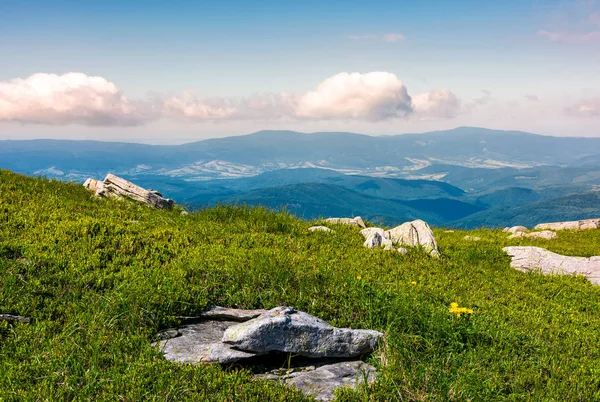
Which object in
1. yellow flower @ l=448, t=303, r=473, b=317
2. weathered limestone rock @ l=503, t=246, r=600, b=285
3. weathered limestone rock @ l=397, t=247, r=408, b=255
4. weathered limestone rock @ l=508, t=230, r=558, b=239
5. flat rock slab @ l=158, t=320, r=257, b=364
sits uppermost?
yellow flower @ l=448, t=303, r=473, b=317

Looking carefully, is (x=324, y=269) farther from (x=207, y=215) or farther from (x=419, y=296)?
(x=207, y=215)

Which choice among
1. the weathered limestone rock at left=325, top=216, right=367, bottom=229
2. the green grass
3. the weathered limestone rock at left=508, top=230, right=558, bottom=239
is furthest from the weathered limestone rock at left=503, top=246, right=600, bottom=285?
the weathered limestone rock at left=508, top=230, right=558, bottom=239

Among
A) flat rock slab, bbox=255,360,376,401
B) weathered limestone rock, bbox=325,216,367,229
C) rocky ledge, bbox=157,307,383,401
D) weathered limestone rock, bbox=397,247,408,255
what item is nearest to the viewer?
flat rock slab, bbox=255,360,376,401

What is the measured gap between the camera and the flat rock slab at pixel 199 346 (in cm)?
586

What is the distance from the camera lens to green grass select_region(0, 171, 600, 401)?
5301 mm

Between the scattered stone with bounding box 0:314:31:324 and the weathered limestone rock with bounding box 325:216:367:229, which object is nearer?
the scattered stone with bounding box 0:314:31:324

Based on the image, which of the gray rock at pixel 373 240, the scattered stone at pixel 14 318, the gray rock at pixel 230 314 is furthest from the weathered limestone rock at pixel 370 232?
the scattered stone at pixel 14 318

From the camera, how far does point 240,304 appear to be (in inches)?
302

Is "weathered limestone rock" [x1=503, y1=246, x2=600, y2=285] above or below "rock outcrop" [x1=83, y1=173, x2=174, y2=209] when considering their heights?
below

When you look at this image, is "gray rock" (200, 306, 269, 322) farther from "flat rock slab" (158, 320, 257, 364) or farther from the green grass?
the green grass

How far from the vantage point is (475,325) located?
7.27 metres

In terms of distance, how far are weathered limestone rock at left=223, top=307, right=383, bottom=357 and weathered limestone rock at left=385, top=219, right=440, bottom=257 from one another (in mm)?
7669

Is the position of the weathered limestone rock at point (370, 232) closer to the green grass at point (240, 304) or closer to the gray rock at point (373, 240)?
the gray rock at point (373, 240)

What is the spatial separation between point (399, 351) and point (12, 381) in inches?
219
